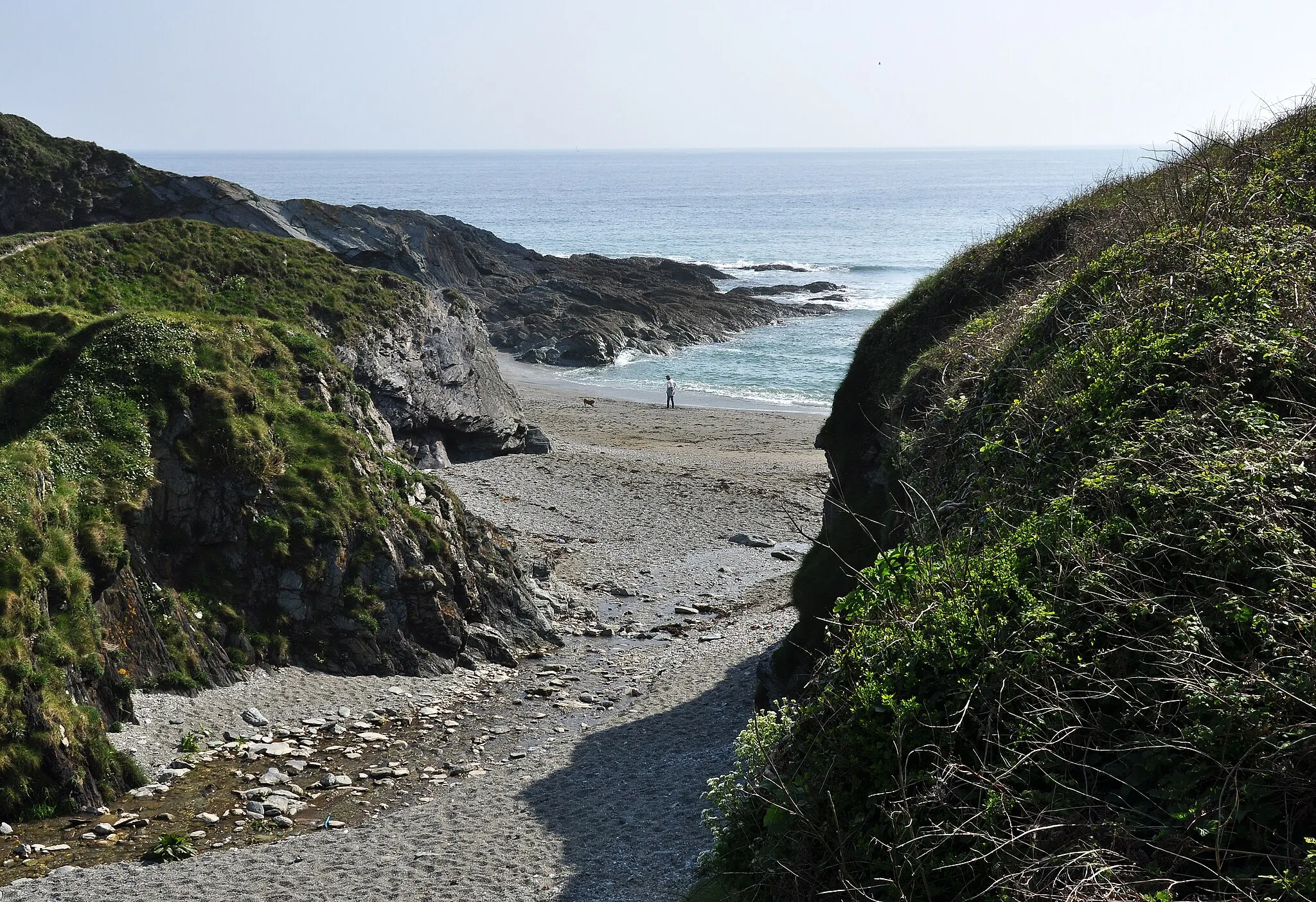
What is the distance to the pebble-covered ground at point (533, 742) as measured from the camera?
11.7m

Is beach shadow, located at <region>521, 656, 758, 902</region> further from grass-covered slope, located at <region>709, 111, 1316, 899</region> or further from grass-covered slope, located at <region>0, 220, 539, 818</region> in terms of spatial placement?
grass-covered slope, located at <region>0, 220, 539, 818</region>

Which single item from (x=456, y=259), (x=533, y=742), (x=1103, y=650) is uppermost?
(x=456, y=259)

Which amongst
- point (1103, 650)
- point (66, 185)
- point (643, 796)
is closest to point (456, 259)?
point (66, 185)

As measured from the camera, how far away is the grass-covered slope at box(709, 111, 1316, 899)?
508 cm

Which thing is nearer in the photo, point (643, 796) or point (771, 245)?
point (643, 796)

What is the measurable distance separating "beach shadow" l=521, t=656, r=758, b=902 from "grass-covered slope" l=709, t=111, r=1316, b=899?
142 inches

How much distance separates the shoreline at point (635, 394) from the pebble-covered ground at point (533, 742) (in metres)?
18.3

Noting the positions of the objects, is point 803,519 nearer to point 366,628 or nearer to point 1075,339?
point 366,628

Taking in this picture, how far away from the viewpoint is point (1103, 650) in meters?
5.89

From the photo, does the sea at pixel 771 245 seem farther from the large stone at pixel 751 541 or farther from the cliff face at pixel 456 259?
the large stone at pixel 751 541

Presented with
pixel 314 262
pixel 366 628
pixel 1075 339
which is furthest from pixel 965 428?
pixel 314 262

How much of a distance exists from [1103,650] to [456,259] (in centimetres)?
7202

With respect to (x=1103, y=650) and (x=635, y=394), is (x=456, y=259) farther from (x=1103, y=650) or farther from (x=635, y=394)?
(x=1103, y=650)

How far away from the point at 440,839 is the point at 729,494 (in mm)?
20012
